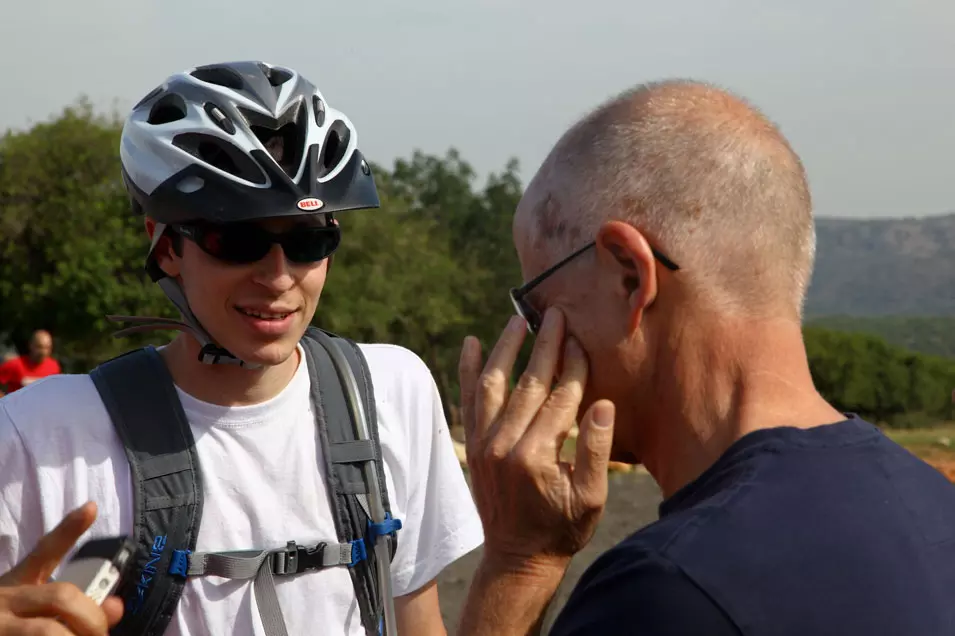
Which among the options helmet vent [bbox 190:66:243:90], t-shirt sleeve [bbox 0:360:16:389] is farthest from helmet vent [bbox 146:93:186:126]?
t-shirt sleeve [bbox 0:360:16:389]

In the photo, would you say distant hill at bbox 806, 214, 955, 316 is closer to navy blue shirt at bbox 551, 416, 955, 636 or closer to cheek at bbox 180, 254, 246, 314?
cheek at bbox 180, 254, 246, 314

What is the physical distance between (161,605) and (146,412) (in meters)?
0.52

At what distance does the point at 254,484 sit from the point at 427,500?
0.57 metres

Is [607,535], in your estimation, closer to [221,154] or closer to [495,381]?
[221,154]

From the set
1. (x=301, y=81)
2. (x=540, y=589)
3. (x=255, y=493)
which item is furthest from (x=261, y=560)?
(x=301, y=81)

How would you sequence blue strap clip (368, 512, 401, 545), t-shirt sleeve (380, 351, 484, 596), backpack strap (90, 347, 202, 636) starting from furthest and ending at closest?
t-shirt sleeve (380, 351, 484, 596), blue strap clip (368, 512, 401, 545), backpack strap (90, 347, 202, 636)

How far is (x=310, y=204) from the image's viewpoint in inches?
123

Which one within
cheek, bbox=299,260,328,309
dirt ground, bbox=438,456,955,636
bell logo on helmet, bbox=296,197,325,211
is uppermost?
bell logo on helmet, bbox=296,197,325,211

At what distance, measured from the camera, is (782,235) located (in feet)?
7.64

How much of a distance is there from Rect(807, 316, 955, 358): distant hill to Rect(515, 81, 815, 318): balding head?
6216 centimetres

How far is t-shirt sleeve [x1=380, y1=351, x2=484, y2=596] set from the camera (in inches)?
127

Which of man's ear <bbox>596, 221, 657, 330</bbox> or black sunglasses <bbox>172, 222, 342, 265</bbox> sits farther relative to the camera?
black sunglasses <bbox>172, 222, 342, 265</bbox>

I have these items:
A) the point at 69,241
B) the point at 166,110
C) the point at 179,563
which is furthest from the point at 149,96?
the point at 69,241

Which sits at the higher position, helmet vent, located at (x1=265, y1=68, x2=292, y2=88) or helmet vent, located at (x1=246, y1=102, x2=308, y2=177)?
helmet vent, located at (x1=265, y1=68, x2=292, y2=88)
